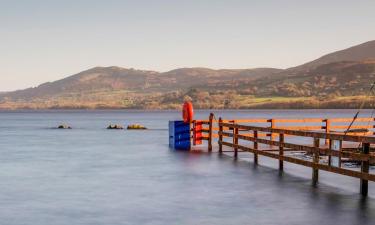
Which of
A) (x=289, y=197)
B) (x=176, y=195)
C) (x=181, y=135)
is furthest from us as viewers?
(x=181, y=135)

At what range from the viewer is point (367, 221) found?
36.8 ft

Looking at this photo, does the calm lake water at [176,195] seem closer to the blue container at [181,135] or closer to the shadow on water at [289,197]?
the shadow on water at [289,197]

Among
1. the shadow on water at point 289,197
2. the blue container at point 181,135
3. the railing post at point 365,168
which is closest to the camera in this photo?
the shadow on water at point 289,197

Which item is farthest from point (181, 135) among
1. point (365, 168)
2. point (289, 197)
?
point (289, 197)

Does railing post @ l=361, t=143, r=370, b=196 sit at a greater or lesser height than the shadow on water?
greater

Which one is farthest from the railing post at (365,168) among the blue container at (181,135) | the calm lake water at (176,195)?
the blue container at (181,135)

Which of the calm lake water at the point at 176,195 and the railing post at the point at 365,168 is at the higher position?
the railing post at the point at 365,168

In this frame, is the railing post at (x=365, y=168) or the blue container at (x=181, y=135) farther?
the blue container at (x=181, y=135)

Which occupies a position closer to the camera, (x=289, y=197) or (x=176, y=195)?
(x=289, y=197)

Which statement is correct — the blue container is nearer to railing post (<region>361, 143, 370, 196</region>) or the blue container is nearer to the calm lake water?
the calm lake water

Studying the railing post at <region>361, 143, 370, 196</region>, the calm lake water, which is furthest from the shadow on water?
the railing post at <region>361, 143, 370, 196</region>

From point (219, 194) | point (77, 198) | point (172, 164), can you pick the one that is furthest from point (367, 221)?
point (172, 164)

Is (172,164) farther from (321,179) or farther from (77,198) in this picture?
(77,198)

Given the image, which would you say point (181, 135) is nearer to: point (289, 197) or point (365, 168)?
point (365, 168)
